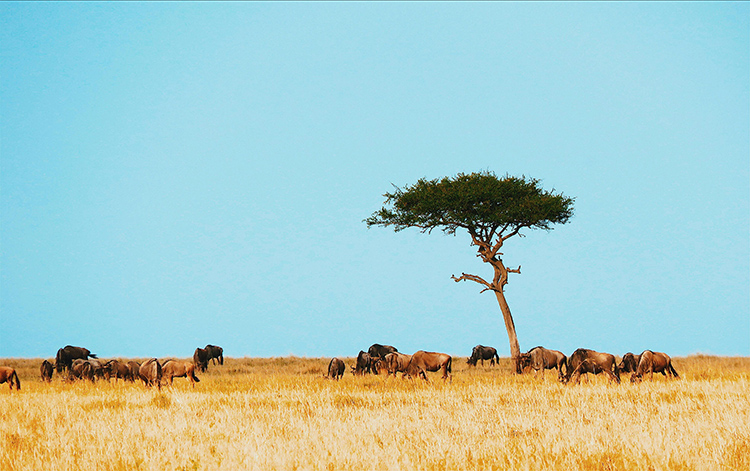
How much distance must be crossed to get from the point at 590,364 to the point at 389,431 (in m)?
14.2

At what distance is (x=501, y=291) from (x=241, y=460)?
101 feet

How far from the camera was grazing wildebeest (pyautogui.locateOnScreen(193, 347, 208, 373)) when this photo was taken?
35812 mm

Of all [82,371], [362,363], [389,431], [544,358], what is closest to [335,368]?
[362,363]

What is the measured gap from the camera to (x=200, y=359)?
120ft

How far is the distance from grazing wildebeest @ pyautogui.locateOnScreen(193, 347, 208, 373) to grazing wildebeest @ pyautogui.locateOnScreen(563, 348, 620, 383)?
21.7m

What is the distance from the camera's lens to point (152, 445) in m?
10.1

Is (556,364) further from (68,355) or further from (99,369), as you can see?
(68,355)

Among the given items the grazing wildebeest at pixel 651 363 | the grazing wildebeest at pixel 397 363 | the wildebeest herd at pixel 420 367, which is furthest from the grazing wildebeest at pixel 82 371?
the grazing wildebeest at pixel 651 363

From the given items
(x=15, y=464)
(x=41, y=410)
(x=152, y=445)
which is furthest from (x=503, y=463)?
(x=41, y=410)

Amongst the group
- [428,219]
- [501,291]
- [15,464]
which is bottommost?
[15,464]

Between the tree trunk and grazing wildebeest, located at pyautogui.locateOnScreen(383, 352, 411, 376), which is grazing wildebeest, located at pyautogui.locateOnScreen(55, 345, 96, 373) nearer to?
grazing wildebeest, located at pyautogui.locateOnScreen(383, 352, 411, 376)

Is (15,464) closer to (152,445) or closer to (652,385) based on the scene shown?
(152,445)

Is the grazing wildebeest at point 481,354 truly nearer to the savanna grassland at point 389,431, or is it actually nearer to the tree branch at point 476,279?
the tree branch at point 476,279

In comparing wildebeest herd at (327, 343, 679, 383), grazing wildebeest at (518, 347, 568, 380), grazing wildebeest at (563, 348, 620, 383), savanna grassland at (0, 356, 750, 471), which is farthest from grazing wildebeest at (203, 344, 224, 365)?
grazing wildebeest at (563, 348, 620, 383)
